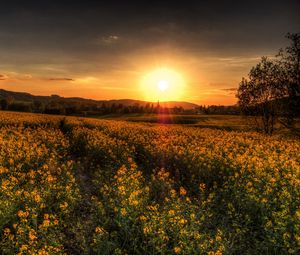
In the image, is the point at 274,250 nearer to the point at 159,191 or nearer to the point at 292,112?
the point at 159,191

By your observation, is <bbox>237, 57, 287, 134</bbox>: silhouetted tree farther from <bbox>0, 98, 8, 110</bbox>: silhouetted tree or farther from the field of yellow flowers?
<bbox>0, 98, 8, 110</bbox>: silhouetted tree

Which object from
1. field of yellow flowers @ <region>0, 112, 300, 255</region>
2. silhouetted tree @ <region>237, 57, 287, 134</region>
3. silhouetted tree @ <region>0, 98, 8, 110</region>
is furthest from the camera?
silhouetted tree @ <region>0, 98, 8, 110</region>

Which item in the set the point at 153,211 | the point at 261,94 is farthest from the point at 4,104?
the point at 153,211

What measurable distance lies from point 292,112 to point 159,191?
17.3 m

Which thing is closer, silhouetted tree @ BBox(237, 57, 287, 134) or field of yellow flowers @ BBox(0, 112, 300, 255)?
field of yellow flowers @ BBox(0, 112, 300, 255)

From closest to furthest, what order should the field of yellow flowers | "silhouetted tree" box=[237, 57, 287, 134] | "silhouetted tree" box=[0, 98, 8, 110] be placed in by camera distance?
the field of yellow flowers
"silhouetted tree" box=[237, 57, 287, 134]
"silhouetted tree" box=[0, 98, 8, 110]

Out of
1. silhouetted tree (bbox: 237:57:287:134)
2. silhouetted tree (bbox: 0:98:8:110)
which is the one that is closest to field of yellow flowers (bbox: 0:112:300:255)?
silhouetted tree (bbox: 237:57:287:134)

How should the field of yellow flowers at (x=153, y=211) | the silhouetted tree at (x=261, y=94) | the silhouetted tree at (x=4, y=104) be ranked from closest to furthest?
the field of yellow flowers at (x=153, y=211) → the silhouetted tree at (x=261, y=94) → the silhouetted tree at (x=4, y=104)

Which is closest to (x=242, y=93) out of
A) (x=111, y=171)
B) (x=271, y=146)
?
(x=271, y=146)

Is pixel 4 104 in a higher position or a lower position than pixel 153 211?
higher

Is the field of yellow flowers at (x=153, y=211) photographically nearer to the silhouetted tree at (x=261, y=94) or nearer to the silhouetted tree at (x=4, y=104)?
the silhouetted tree at (x=261, y=94)

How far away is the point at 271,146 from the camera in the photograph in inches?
704

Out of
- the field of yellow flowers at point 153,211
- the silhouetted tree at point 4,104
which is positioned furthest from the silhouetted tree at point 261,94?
the silhouetted tree at point 4,104

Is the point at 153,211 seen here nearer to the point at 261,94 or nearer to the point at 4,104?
the point at 261,94
